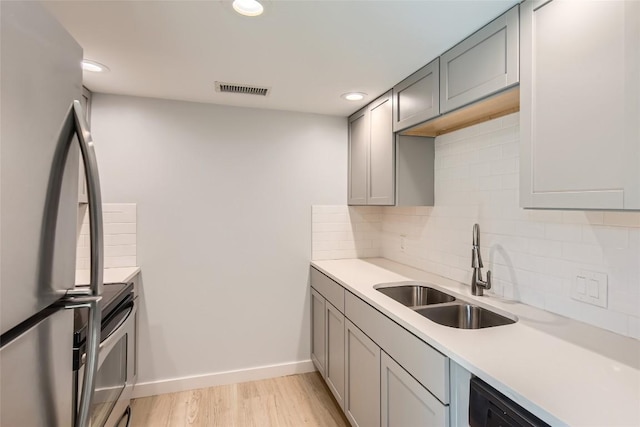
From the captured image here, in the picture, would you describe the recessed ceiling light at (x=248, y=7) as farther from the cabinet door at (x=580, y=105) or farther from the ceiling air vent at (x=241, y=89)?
the cabinet door at (x=580, y=105)

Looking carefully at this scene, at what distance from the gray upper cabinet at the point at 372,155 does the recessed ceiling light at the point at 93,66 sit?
5.68ft

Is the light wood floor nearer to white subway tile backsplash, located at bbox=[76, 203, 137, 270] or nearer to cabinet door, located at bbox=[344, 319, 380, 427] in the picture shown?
cabinet door, located at bbox=[344, 319, 380, 427]

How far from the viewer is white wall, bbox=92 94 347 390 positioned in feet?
8.21

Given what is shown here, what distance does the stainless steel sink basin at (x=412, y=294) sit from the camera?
6.79ft

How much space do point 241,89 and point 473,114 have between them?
149 cm

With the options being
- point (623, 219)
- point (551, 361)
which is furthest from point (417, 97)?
point (551, 361)

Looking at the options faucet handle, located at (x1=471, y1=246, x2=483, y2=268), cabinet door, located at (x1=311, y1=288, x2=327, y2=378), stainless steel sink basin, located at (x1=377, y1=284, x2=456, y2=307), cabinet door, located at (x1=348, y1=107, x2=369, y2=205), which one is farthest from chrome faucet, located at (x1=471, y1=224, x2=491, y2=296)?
cabinet door, located at (x1=311, y1=288, x2=327, y2=378)

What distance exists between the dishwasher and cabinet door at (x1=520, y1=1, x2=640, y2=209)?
64 cm

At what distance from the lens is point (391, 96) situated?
226 cm

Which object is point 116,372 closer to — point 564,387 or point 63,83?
point 63,83

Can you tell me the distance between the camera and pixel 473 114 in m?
1.83

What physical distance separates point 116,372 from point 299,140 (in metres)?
2.02

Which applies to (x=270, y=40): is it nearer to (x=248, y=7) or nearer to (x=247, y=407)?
(x=248, y=7)

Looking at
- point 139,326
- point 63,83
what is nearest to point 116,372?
point 139,326
